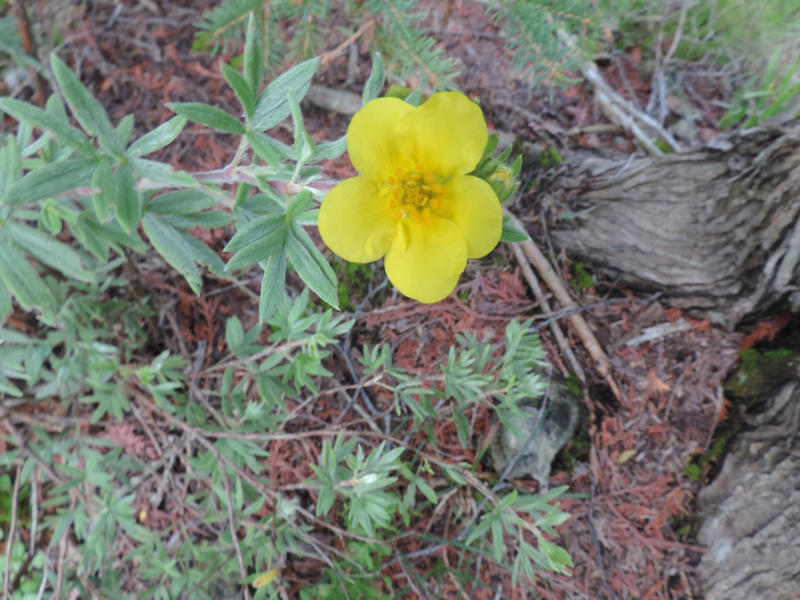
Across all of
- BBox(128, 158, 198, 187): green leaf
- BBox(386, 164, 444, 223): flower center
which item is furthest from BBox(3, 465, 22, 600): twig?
BBox(386, 164, 444, 223): flower center

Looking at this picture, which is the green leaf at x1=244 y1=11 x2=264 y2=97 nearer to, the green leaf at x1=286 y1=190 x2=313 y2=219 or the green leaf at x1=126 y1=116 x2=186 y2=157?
the green leaf at x1=126 y1=116 x2=186 y2=157

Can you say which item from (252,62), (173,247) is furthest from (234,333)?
(252,62)

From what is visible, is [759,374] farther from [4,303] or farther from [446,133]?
[4,303]

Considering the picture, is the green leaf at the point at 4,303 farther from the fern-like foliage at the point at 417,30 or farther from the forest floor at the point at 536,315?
the fern-like foliage at the point at 417,30

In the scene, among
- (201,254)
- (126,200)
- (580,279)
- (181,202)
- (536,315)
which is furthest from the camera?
(580,279)

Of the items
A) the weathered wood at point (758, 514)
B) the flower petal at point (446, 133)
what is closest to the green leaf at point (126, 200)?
the flower petal at point (446, 133)

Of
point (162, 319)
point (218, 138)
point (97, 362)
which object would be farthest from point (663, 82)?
point (97, 362)
